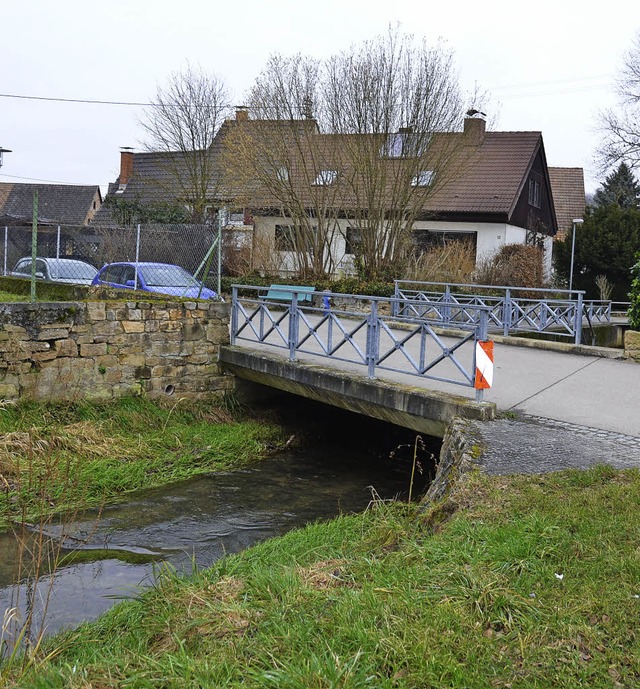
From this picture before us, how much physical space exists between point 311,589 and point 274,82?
56.1 ft

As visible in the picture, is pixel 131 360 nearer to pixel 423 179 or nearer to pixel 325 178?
A: pixel 325 178

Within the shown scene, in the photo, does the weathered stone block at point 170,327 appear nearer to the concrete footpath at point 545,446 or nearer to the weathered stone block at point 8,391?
the weathered stone block at point 8,391

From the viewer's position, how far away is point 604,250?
27.8m

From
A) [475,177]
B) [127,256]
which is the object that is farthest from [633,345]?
[475,177]

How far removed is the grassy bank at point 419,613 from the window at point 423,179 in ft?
47.8

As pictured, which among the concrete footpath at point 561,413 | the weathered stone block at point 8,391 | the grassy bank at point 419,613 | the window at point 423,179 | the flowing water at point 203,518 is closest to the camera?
the grassy bank at point 419,613

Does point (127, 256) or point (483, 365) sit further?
point (127, 256)

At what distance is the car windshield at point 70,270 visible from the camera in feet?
46.9

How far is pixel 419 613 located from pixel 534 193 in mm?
30424

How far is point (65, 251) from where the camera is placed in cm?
1439

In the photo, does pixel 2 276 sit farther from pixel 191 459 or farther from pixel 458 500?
pixel 458 500

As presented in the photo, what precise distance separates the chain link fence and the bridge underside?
210 cm

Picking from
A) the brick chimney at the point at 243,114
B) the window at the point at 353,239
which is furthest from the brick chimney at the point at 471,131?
the brick chimney at the point at 243,114

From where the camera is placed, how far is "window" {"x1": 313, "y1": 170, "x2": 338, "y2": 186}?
19.5m
